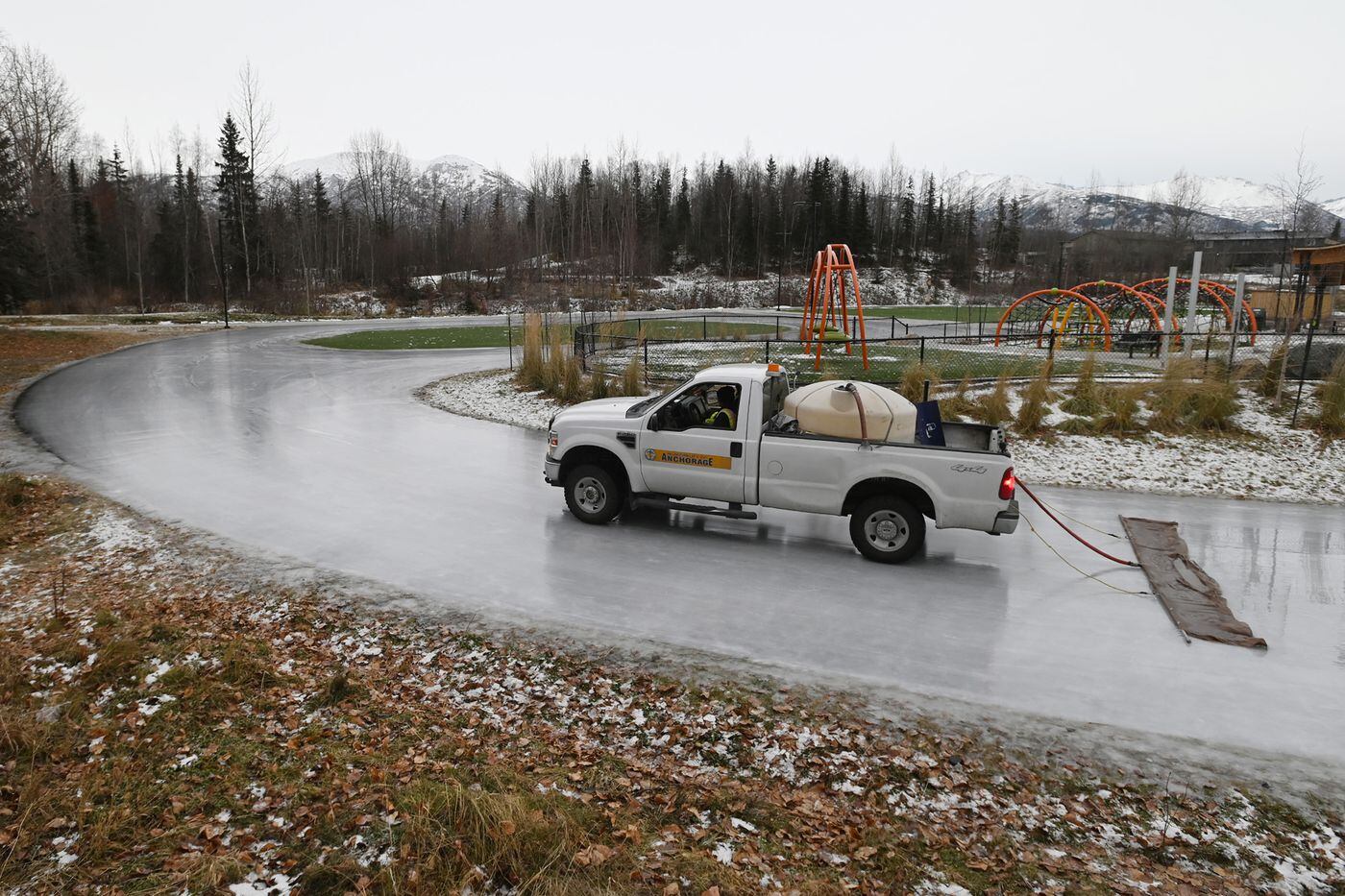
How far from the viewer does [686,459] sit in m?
9.02

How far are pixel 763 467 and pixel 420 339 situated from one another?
3047cm

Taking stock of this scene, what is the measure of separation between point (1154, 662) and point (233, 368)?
85.7ft

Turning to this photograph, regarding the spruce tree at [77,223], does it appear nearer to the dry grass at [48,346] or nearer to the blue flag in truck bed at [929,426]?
the dry grass at [48,346]

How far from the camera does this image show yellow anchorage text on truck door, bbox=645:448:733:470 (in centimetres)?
882

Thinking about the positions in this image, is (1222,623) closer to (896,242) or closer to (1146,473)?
(1146,473)

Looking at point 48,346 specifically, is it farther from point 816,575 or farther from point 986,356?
point 816,575

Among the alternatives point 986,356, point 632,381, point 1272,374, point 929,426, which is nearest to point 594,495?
point 929,426

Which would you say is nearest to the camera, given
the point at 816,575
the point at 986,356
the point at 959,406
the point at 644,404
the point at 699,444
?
the point at 816,575

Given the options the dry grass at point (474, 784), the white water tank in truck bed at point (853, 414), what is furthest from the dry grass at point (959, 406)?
the dry grass at point (474, 784)

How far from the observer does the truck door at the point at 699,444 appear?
28.8ft

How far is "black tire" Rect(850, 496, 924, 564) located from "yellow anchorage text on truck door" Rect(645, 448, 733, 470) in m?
1.54

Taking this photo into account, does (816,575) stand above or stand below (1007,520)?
below

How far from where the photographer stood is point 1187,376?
15.2m

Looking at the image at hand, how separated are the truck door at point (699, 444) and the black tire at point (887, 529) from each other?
1367mm
